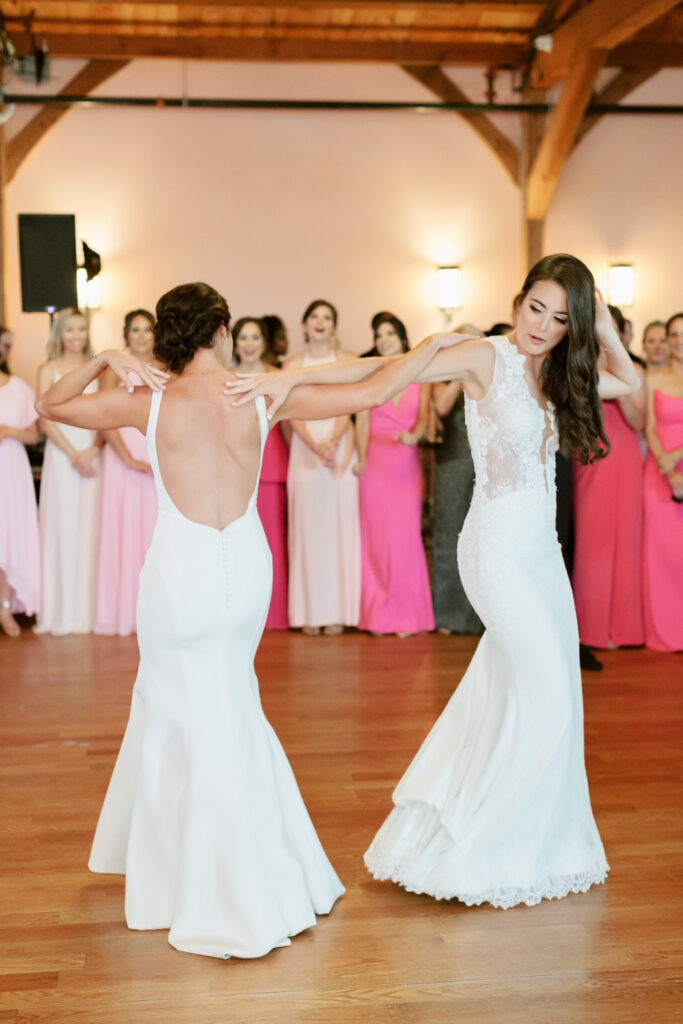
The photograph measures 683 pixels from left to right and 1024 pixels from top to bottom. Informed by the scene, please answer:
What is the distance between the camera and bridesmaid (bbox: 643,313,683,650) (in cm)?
585

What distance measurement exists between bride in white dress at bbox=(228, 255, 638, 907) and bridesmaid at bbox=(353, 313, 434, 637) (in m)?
3.13

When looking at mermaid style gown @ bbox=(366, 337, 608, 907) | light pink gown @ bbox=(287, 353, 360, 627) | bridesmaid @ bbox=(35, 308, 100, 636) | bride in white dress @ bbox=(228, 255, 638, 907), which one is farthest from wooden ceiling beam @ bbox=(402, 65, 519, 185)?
mermaid style gown @ bbox=(366, 337, 608, 907)

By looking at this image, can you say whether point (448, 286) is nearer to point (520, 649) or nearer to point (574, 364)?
point (574, 364)

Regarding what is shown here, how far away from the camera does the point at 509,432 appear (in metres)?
2.98

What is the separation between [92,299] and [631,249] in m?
4.68

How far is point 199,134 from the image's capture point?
9.22m

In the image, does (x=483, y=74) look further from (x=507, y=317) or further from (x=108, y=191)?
(x=108, y=191)

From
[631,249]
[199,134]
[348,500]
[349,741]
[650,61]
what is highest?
[650,61]

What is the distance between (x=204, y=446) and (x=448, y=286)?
717 centimetres

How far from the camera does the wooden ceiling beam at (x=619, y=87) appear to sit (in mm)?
9648

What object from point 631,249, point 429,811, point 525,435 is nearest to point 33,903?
point 429,811

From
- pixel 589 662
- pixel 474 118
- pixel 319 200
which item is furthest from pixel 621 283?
pixel 589 662

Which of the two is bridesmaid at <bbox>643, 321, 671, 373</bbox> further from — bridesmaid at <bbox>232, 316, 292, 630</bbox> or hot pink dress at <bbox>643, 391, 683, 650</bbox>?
bridesmaid at <bbox>232, 316, 292, 630</bbox>

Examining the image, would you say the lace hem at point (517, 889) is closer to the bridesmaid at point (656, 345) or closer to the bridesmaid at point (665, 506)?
the bridesmaid at point (665, 506)
